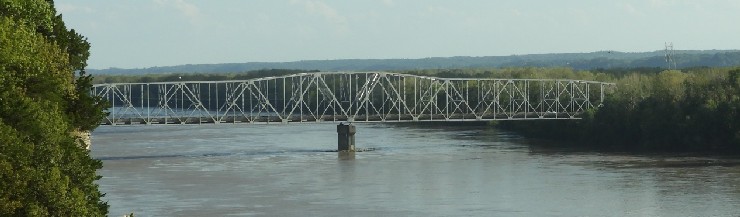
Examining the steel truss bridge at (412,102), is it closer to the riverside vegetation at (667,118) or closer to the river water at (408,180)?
the river water at (408,180)

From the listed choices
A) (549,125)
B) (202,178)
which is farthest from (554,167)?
(549,125)

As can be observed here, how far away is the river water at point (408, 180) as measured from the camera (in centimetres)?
4434

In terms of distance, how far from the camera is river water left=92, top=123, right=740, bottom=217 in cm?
4434

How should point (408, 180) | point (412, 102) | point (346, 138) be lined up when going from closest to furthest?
point (408, 180)
point (346, 138)
point (412, 102)

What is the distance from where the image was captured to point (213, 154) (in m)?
72.2

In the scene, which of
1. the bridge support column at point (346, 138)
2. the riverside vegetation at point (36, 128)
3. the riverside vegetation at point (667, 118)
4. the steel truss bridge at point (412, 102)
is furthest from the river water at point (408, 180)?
the riverside vegetation at point (36, 128)

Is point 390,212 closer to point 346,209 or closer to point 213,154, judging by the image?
point 346,209

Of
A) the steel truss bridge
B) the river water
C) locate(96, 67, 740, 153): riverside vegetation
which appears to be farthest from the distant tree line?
the steel truss bridge

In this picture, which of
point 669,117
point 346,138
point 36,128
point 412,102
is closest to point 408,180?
point 346,138

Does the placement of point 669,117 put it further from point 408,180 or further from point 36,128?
point 36,128

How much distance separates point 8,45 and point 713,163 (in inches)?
1786

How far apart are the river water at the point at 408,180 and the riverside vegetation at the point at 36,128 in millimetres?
18166

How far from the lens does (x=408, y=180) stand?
181 feet

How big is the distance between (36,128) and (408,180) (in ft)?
111
